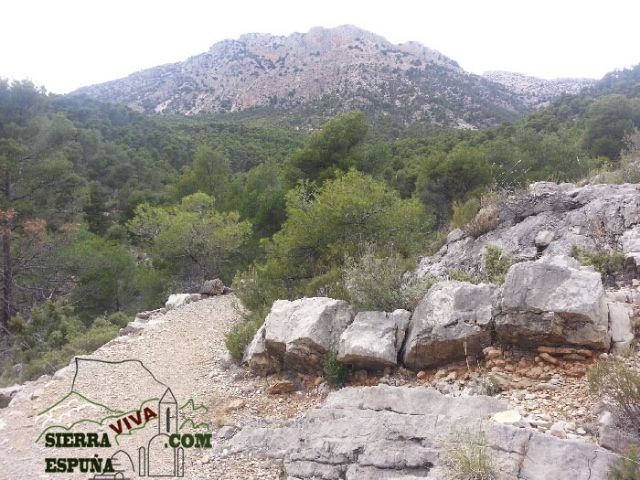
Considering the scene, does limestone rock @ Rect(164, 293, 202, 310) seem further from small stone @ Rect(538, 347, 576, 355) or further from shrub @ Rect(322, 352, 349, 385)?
small stone @ Rect(538, 347, 576, 355)

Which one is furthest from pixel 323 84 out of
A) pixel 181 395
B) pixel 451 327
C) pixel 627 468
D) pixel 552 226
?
pixel 627 468

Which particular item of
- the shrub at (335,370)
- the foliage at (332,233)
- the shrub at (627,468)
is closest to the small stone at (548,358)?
the shrub at (627,468)

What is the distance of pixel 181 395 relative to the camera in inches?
261

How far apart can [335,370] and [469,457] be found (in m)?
2.50

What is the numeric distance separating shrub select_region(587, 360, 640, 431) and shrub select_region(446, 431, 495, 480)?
3.58ft

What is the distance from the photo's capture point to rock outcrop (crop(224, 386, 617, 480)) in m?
→ 3.43

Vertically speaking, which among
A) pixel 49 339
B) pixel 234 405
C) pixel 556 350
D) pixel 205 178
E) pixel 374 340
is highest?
pixel 205 178

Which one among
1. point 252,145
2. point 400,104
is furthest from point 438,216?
point 400,104

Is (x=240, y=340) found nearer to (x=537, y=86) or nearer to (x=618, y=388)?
(x=618, y=388)

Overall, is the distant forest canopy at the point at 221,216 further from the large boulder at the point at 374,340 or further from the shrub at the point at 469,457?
the shrub at the point at 469,457

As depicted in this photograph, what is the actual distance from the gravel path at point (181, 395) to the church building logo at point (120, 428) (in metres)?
0.04

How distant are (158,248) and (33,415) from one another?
10.6m

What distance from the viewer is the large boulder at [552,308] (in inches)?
189

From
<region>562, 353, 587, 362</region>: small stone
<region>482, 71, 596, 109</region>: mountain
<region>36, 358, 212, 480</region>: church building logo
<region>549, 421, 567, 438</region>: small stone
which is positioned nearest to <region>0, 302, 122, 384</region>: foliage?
<region>36, 358, 212, 480</region>: church building logo
